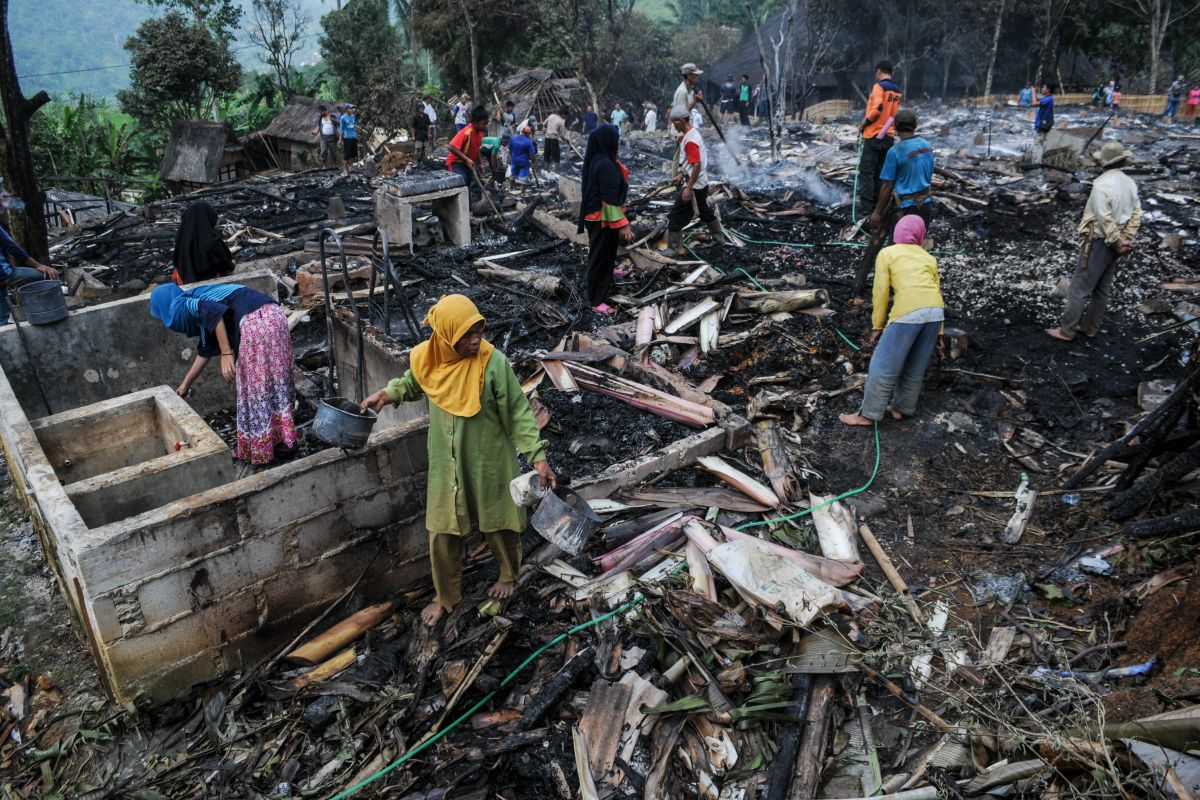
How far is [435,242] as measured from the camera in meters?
12.0

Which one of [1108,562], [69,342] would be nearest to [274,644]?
[69,342]

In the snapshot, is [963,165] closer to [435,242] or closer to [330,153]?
[435,242]

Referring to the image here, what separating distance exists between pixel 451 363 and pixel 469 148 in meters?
9.14

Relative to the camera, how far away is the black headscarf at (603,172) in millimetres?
8141

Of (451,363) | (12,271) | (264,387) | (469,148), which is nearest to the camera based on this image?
(451,363)

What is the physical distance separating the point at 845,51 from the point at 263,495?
3530cm

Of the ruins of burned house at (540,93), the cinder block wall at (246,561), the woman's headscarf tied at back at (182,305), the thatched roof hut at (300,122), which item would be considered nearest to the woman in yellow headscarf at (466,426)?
the cinder block wall at (246,561)

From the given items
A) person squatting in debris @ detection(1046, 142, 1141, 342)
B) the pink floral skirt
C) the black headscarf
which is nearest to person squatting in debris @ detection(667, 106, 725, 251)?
the black headscarf

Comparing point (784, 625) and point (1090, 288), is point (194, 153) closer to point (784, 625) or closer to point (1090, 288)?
point (1090, 288)

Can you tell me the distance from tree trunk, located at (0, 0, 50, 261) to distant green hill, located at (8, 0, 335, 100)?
8288cm

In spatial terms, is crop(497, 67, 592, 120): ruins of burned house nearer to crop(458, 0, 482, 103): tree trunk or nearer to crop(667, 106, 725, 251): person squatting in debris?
crop(458, 0, 482, 103): tree trunk

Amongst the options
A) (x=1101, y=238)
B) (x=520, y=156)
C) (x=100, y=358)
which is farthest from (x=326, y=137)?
(x=1101, y=238)

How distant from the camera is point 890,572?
4.75 metres

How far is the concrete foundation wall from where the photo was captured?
6.41 m
